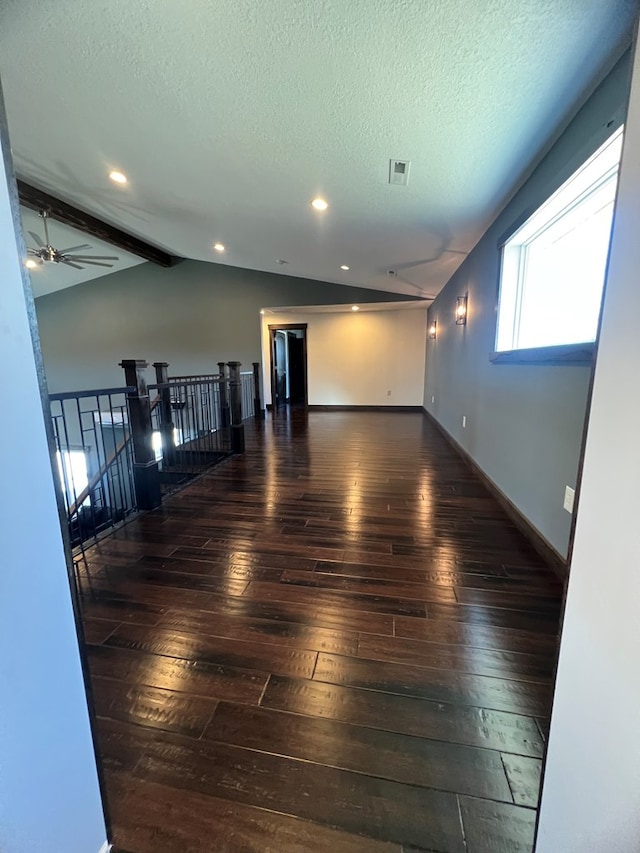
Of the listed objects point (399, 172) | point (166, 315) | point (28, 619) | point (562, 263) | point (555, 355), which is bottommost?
point (28, 619)

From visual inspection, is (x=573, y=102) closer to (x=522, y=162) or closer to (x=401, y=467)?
(x=522, y=162)

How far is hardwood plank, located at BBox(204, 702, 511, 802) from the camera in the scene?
37.0 inches

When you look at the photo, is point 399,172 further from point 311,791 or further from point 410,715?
point 311,791

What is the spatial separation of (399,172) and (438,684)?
2.99 m

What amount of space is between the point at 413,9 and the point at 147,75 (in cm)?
152

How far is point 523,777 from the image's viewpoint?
0.94 meters

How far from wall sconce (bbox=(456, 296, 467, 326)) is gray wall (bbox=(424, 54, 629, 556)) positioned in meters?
0.08

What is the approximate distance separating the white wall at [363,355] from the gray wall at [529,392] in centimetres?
348

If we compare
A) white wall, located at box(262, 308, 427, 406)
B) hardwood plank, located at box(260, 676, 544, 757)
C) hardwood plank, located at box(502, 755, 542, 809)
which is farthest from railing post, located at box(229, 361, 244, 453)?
hardwood plank, located at box(502, 755, 542, 809)

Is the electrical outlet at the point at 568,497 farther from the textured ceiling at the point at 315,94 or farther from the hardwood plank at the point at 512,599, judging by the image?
the textured ceiling at the point at 315,94

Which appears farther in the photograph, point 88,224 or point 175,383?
point 88,224

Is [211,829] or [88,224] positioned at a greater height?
[88,224]

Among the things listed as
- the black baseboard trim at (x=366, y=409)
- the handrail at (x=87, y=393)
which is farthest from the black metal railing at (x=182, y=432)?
the black baseboard trim at (x=366, y=409)

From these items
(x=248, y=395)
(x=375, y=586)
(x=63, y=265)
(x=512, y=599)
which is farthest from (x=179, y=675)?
(x=63, y=265)
